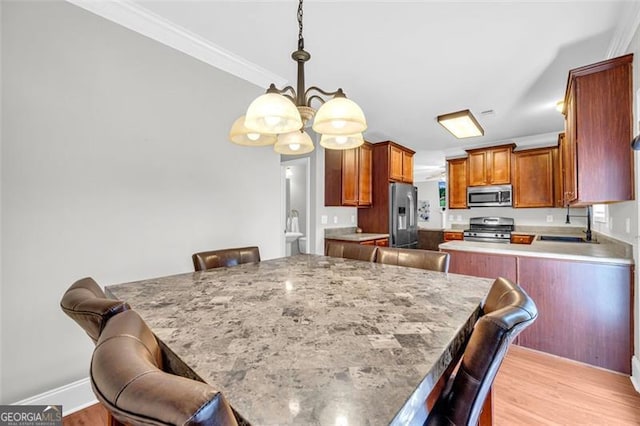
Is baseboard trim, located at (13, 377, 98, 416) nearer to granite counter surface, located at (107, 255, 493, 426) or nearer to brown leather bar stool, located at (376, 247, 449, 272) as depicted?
granite counter surface, located at (107, 255, 493, 426)

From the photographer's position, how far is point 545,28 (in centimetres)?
201

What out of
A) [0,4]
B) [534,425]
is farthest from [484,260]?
[0,4]

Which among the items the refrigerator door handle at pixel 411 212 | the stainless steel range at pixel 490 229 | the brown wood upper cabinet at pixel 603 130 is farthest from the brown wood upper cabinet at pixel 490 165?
the brown wood upper cabinet at pixel 603 130

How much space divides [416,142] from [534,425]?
4.48 metres

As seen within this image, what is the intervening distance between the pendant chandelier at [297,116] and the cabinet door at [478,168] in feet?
13.7

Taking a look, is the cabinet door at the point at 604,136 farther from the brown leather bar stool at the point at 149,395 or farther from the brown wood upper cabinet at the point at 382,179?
the brown leather bar stool at the point at 149,395

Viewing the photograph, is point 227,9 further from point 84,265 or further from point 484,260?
point 484,260

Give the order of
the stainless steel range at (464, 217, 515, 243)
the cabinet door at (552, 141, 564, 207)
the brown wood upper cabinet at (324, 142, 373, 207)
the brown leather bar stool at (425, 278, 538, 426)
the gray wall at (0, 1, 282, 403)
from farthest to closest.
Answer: the stainless steel range at (464, 217, 515, 243) < the cabinet door at (552, 141, 564, 207) < the brown wood upper cabinet at (324, 142, 373, 207) < the gray wall at (0, 1, 282, 403) < the brown leather bar stool at (425, 278, 538, 426)

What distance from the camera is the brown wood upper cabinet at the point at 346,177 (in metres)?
4.04

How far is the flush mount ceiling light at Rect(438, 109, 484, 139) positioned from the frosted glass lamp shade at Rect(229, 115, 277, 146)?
239cm

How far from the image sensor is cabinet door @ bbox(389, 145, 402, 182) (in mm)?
4387

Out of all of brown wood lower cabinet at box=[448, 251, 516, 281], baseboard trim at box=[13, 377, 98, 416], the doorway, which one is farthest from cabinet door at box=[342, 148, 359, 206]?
baseboard trim at box=[13, 377, 98, 416]

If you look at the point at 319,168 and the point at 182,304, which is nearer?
A: the point at 182,304

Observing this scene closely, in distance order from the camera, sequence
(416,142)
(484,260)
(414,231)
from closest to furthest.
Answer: (484,260) → (414,231) → (416,142)
